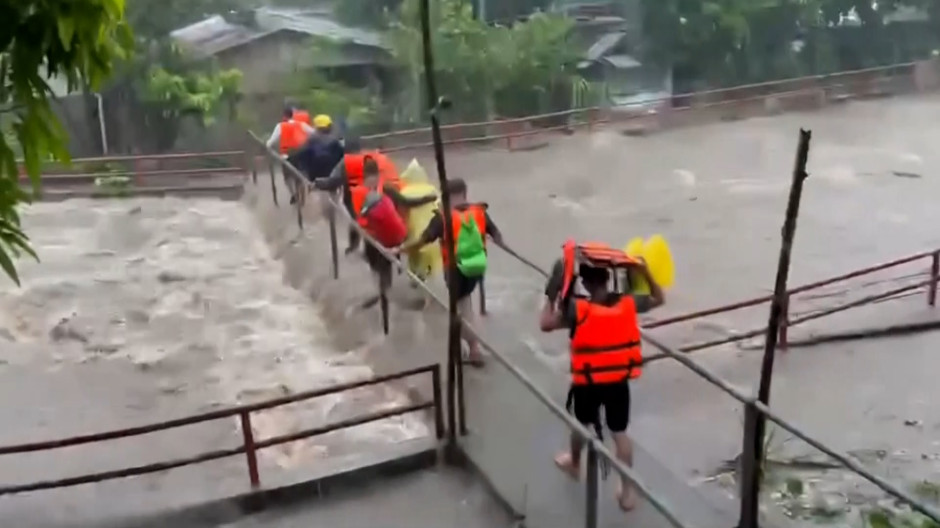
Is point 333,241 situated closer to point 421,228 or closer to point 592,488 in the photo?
point 421,228

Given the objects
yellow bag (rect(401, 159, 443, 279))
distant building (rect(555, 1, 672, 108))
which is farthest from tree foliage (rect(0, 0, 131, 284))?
distant building (rect(555, 1, 672, 108))

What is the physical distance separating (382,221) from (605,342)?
3.34 meters

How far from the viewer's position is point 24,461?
627 centimetres

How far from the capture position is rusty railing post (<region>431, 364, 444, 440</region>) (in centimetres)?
522

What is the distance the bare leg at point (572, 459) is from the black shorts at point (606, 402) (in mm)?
105

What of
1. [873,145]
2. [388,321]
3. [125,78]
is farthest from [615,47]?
[388,321]

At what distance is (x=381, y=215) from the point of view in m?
7.39

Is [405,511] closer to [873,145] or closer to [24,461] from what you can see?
[24,461]

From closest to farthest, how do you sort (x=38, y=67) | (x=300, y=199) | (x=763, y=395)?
1. (x=38, y=67)
2. (x=763, y=395)
3. (x=300, y=199)

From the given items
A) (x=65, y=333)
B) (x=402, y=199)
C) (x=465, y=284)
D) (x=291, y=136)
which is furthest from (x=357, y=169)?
(x=65, y=333)

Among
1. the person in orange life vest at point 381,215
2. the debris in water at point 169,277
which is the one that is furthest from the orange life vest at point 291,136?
the person in orange life vest at point 381,215

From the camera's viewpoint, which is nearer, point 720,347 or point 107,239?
point 720,347

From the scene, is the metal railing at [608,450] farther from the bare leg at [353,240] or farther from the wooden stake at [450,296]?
the bare leg at [353,240]

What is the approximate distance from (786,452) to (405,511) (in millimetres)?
2753
